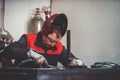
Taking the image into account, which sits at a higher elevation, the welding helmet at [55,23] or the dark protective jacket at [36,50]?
the welding helmet at [55,23]

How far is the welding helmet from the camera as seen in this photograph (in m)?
1.78

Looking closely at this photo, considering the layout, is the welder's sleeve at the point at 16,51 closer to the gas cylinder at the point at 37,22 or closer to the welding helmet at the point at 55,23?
the welding helmet at the point at 55,23

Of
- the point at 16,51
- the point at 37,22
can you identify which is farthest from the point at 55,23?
the point at 37,22

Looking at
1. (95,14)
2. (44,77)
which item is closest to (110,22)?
(95,14)

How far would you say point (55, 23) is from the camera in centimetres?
183

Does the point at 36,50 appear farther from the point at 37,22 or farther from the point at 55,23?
the point at 37,22

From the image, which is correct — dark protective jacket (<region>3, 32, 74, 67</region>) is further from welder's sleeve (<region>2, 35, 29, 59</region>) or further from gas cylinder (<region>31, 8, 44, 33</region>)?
gas cylinder (<region>31, 8, 44, 33</region>)

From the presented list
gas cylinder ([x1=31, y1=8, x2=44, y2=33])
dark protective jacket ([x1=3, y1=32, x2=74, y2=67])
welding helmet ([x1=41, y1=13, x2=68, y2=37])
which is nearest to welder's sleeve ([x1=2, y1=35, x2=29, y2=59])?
dark protective jacket ([x1=3, y1=32, x2=74, y2=67])

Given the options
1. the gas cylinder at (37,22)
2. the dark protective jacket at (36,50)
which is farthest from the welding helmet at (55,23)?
the gas cylinder at (37,22)

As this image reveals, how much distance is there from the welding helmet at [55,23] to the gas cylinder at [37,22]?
2.33 feet

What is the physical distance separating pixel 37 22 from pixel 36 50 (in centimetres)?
84

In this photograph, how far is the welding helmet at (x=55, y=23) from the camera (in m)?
1.78

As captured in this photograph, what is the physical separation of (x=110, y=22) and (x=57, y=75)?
1.84 metres

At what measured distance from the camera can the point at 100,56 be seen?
103 inches
